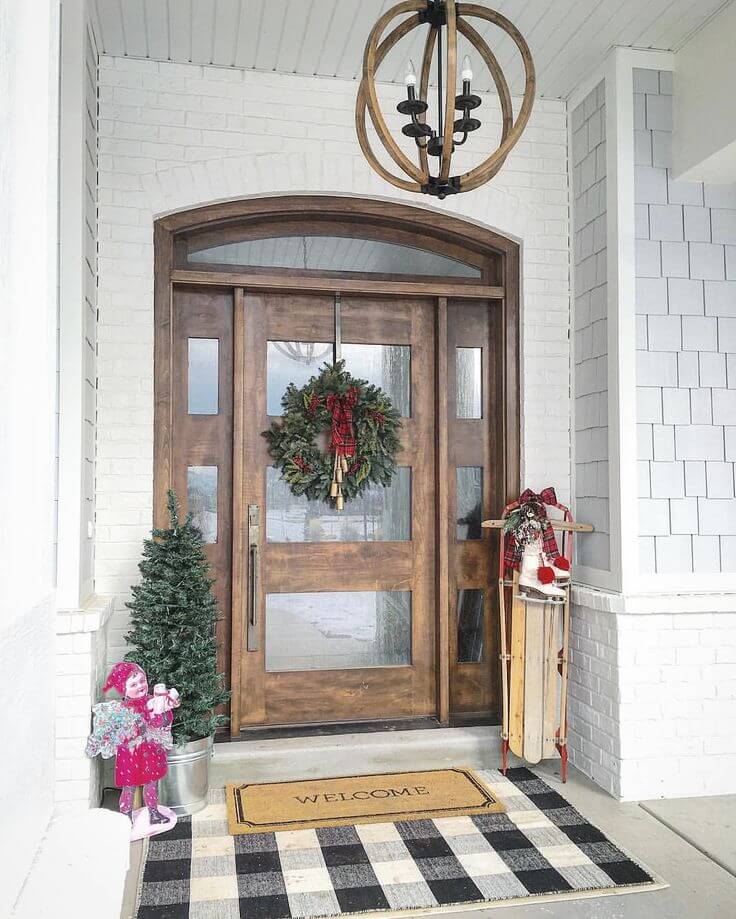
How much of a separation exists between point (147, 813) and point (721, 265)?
10.8 feet

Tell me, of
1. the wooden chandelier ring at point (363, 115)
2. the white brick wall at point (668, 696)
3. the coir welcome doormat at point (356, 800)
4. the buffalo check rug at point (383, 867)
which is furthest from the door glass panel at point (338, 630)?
the wooden chandelier ring at point (363, 115)

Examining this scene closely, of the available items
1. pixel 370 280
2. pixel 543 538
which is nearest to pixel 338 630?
pixel 543 538

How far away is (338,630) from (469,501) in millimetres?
920

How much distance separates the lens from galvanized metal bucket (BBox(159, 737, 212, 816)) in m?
3.11

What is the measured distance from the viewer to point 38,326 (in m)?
0.43

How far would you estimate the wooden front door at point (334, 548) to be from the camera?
12.7 feet

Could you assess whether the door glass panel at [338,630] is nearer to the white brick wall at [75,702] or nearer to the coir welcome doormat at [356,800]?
the coir welcome doormat at [356,800]

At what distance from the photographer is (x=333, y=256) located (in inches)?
156

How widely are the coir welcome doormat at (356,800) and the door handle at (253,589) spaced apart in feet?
2.24

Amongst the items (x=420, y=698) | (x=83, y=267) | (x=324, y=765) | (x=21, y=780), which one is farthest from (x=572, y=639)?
(x=21, y=780)

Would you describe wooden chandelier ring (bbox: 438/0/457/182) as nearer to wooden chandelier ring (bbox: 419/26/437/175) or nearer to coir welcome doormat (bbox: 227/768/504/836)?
wooden chandelier ring (bbox: 419/26/437/175)

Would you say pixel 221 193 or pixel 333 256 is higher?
pixel 221 193

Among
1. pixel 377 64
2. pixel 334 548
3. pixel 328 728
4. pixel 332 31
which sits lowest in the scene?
pixel 328 728

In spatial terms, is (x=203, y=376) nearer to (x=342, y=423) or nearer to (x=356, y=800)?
(x=342, y=423)
